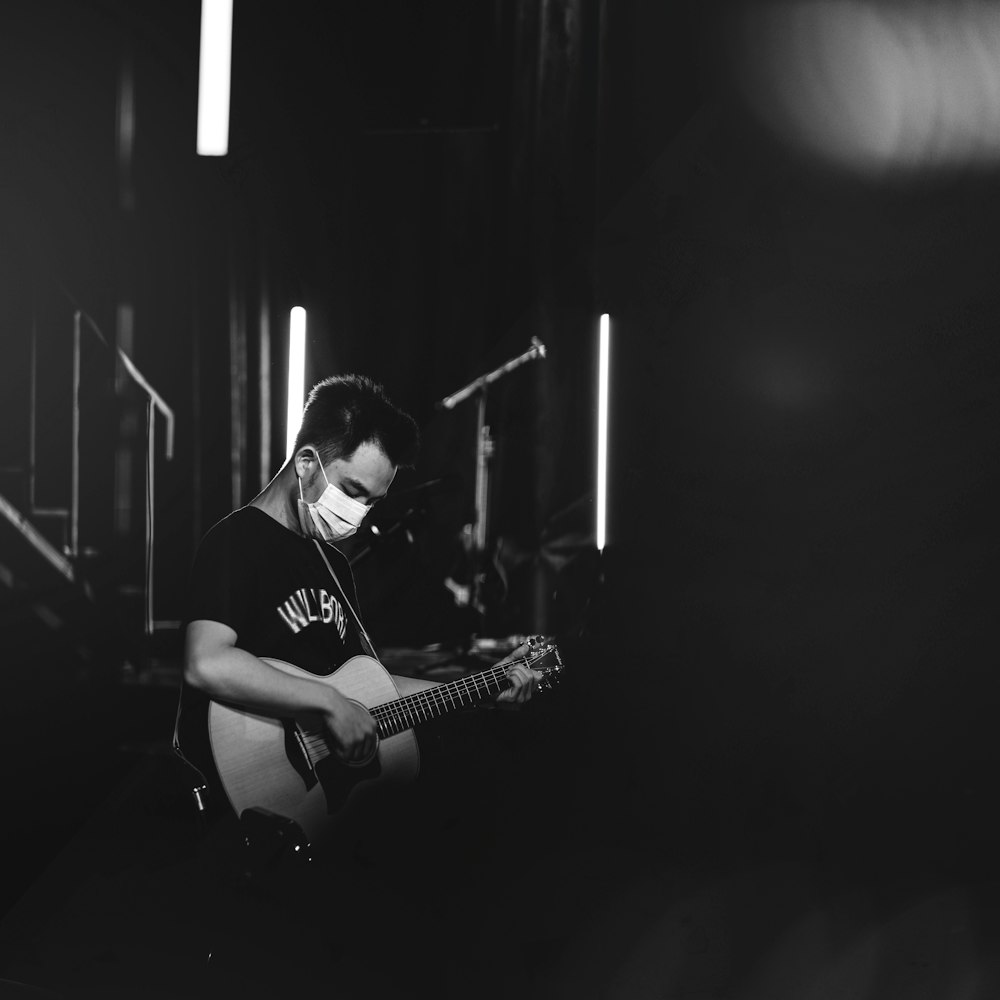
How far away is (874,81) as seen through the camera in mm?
2123

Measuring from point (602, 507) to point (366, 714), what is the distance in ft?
2.21

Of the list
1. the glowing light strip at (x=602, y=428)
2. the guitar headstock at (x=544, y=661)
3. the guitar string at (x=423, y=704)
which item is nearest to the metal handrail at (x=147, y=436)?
the guitar string at (x=423, y=704)

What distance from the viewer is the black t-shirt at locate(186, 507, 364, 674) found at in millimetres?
1877

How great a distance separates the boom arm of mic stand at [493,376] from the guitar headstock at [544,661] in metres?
0.54

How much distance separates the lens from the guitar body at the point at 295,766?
1827 mm

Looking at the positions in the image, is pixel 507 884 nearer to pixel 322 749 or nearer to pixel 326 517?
pixel 322 749

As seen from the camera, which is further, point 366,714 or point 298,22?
point 298,22

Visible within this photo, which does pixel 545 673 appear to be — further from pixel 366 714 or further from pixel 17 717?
pixel 17 717

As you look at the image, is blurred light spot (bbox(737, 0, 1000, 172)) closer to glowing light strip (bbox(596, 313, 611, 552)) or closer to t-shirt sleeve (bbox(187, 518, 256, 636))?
glowing light strip (bbox(596, 313, 611, 552))

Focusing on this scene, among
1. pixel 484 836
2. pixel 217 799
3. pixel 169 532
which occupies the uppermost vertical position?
pixel 169 532

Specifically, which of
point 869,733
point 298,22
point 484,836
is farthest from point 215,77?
point 869,733

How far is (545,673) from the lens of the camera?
1.95 meters

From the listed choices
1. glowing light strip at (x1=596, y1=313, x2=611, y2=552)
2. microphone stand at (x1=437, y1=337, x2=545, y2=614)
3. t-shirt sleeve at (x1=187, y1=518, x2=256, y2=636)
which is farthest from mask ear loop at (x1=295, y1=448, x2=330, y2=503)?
glowing light strip at (x1=596, y1=313, x2=611, y2=552)

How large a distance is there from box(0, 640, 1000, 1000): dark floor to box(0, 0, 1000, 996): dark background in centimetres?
2
